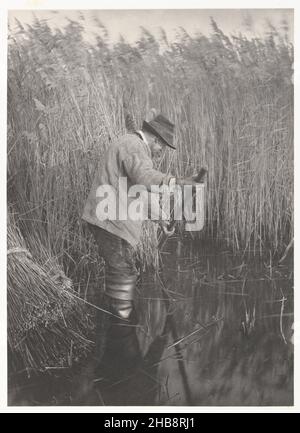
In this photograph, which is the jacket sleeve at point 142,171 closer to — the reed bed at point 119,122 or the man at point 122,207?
the man at point 122,207

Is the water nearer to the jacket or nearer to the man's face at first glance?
the jacket

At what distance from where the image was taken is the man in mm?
2611

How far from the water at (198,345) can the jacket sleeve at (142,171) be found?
1.11 ft

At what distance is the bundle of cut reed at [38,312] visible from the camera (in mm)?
2658

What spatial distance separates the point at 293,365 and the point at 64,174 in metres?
1.47

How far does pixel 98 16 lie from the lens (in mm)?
2666

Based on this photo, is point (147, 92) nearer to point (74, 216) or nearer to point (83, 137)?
point (83, 137)

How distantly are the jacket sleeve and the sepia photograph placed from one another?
0.08 metres

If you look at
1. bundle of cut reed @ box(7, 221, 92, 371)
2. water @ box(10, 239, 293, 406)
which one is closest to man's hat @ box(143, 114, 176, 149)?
water @ box(10, 239, 293, 406)

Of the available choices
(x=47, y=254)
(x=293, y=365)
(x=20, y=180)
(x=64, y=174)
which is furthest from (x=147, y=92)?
(x=293, y=365)

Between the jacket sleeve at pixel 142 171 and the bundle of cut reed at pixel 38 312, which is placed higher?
the jacket sleeve at pixel 142 171

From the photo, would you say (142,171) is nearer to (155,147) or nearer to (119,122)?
(155,147)

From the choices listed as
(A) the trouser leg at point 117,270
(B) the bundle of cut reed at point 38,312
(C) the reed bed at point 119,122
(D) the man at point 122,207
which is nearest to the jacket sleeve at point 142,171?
(D) the man at point 122,207

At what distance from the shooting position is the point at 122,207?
→ 8.64 ft
